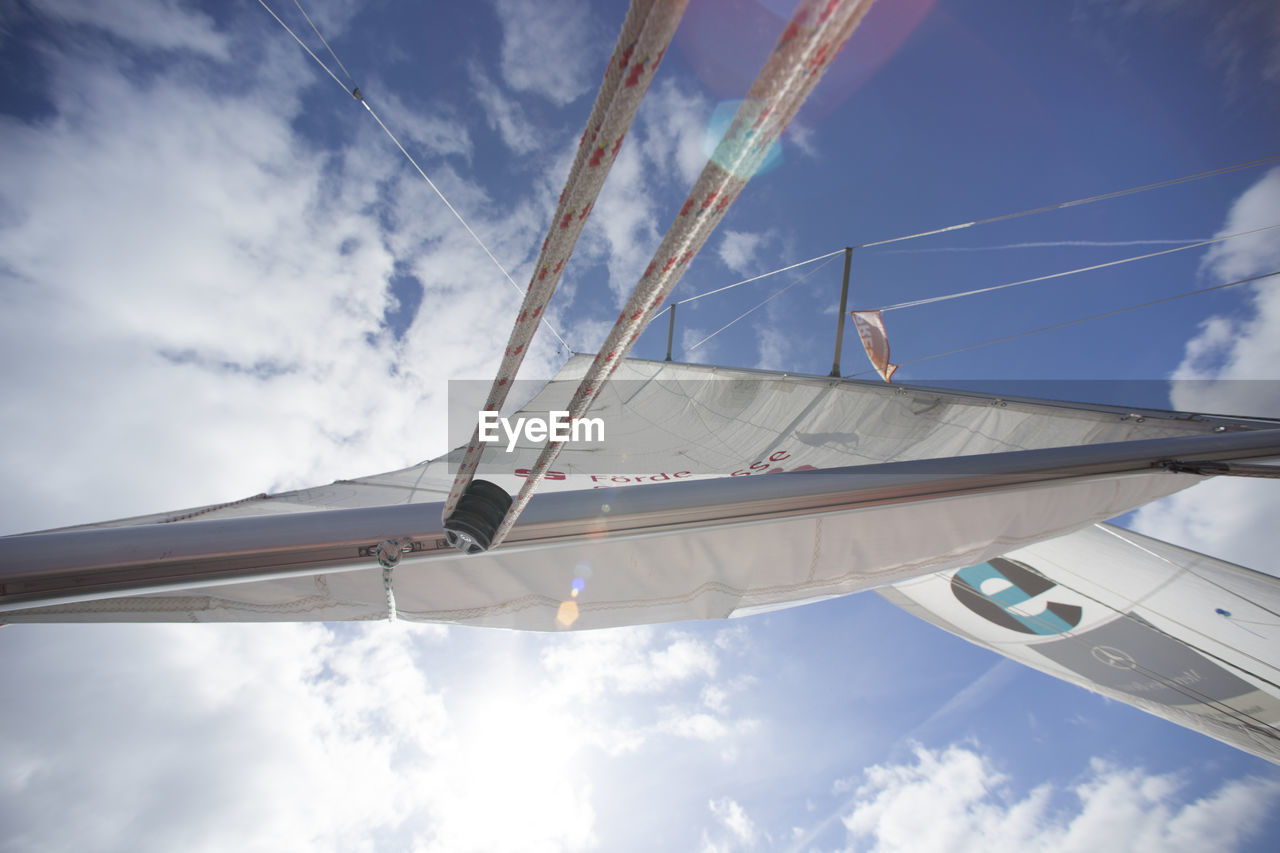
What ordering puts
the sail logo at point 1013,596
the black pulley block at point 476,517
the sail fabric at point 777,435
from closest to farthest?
the black pulley block at point 476,517 → the sail fabric at point 777,435 → the sail logo at point 1013,596

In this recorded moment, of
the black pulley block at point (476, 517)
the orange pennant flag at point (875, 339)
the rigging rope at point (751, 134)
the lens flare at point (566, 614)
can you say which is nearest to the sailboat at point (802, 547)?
the lens flare at point (566, 614)

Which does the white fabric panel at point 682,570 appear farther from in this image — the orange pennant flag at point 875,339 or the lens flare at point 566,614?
the orange pennant flag at point 875,339

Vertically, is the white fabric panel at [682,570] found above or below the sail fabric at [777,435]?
below

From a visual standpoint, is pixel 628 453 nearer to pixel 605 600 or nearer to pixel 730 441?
pixel 730 441

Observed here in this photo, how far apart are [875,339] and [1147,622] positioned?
10.8ft

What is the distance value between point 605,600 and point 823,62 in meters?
1.73

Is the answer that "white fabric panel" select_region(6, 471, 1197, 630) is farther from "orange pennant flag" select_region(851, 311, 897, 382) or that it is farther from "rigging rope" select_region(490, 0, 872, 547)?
"orange pennant flag" select_region(851, 311, 897, 382)

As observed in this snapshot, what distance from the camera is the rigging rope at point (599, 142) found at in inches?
17.6

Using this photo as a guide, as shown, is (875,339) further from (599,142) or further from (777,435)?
(599,142)

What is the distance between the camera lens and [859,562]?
1767 mm

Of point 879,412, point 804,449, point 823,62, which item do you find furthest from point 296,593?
point 879,412

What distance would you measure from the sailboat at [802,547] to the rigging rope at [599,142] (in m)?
0.24

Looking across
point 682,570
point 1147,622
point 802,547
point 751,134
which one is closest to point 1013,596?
point 1147,622

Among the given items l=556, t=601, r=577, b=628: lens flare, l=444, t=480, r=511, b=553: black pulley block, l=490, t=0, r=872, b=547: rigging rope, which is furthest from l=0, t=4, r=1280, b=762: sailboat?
l=490, t=0, r=872, b=547: rigging rope
